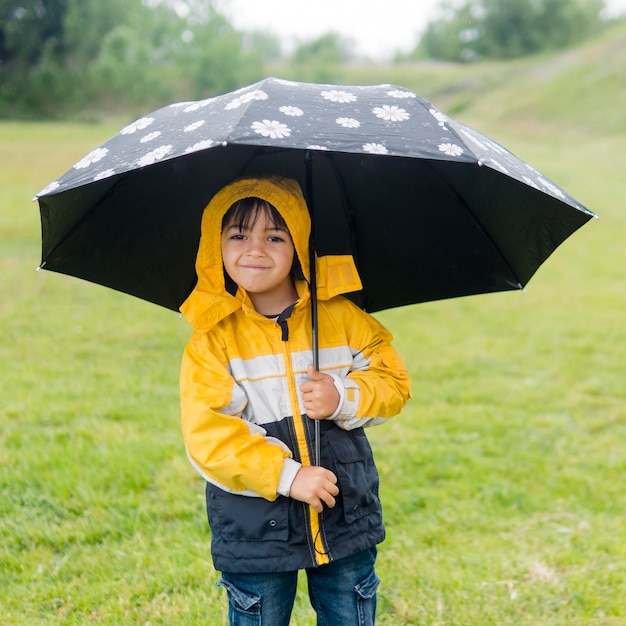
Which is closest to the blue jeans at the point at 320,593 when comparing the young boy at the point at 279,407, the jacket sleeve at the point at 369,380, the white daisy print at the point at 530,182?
the young boy at the point at 279,407

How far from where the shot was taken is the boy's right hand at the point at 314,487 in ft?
6.33

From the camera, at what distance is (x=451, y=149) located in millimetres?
1811

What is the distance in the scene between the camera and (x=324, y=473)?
6.46ft

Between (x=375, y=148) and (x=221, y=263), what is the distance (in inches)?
23.9

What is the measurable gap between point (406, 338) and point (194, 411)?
505 centimetres

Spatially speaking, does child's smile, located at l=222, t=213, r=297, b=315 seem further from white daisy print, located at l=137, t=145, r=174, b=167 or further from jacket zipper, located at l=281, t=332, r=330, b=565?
white daisy print, located at l=137, t=145, r=174, b=167

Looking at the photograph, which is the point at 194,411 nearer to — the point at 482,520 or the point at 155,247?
the point at 155,247

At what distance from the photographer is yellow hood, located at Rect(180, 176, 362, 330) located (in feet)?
6.77

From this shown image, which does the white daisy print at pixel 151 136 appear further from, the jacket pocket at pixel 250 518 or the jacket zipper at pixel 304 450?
the jacket pocket at pixel 250 518

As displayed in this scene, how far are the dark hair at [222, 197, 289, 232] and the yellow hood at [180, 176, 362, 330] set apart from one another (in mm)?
21

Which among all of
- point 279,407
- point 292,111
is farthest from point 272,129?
point 279,407

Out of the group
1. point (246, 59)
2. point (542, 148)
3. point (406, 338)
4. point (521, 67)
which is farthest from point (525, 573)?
point (246, 59)

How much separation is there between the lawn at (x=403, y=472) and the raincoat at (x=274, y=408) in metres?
0.99

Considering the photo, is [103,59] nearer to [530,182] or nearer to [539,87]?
[539,87]
